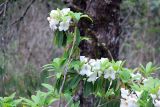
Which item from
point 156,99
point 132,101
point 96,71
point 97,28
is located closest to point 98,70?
point 96,71

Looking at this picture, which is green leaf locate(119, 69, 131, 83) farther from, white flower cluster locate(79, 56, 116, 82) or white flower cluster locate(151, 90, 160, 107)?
white flower cluster locate(151, 90, 160, 107)

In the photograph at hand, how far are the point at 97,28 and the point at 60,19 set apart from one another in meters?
1.33

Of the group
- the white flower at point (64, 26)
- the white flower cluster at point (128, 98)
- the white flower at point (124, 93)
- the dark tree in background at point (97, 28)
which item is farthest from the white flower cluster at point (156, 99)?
the dark tree in background at point (97, 28)

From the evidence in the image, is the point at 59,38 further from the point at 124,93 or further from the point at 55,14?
the point at 124,93

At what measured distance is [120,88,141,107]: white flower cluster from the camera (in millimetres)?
2597

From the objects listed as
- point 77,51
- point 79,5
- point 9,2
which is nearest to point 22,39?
point 9,2

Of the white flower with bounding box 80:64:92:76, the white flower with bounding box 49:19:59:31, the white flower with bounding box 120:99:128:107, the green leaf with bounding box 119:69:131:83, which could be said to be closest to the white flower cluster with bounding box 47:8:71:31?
the white flower with bounding box 49:19:59:31

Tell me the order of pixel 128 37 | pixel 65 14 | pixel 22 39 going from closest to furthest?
pixel 65 14 < pixel 22 39 < pixel 128 37

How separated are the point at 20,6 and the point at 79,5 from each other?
1.13 m

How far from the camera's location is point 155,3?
9.68 metres

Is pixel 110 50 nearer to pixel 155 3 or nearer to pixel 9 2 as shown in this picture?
pixel 9 2

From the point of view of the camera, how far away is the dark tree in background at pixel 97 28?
3.98m

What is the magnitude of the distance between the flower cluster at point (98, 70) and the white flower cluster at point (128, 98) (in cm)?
10

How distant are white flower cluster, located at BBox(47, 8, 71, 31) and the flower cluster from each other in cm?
24
